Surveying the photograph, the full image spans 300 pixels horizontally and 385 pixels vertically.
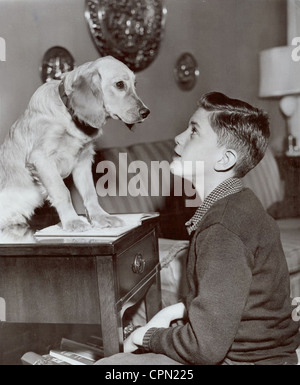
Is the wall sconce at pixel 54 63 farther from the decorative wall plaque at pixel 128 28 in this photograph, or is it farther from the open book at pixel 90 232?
the open book at pixel 90 232

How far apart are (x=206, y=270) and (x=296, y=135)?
2718 millimetres

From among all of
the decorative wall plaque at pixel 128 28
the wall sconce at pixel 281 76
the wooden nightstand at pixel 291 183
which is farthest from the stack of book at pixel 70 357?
the wall sconce at pixel 281 76

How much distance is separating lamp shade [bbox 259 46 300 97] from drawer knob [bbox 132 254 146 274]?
90.0 inches

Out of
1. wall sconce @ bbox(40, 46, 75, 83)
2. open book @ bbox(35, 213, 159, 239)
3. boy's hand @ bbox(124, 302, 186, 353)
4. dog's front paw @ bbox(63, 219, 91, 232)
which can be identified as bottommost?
boy's hand @ bbox(124, 302, 186, 353)

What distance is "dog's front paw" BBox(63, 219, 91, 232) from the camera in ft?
3.59

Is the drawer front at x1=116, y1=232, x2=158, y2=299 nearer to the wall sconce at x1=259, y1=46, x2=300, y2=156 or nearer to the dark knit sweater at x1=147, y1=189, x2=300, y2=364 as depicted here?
the dark knit sweater at x1=147, y1=189, x2=300, y2=364

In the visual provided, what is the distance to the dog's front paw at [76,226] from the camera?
1096 mm

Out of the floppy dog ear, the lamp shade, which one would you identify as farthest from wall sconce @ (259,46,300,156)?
the floppy dog ear

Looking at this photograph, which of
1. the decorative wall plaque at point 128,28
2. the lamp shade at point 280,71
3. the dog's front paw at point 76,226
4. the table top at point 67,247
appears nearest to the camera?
the table top at point 67,247

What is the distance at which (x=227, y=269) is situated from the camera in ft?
2.86

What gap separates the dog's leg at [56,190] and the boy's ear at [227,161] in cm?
34

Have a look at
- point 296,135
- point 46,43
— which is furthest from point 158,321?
point 296,135

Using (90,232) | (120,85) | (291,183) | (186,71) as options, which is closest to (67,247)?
(90,232)

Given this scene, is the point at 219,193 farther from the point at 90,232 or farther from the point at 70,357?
the point at 70,357
